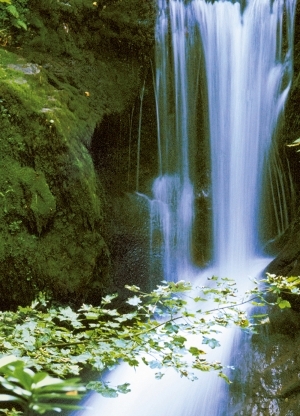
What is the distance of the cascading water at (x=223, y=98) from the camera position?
23.3 feet

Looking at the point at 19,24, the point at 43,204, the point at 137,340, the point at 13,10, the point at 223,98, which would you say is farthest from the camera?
the point at 223,98

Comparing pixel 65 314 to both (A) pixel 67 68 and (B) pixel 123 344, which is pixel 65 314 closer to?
(B) pixel 123 344

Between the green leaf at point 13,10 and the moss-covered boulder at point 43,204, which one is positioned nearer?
the moss-covered boulder at point 43,204

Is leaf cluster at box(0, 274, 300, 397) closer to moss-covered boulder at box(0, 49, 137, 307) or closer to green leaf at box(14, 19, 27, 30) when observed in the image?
moss-covered boulder at box(0, 49, 137, 307)

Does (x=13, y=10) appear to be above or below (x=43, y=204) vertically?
above

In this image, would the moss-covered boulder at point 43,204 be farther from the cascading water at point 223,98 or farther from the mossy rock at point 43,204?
the cascading water at point 223,98

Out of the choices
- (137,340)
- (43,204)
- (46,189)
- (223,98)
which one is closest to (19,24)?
(46,189)

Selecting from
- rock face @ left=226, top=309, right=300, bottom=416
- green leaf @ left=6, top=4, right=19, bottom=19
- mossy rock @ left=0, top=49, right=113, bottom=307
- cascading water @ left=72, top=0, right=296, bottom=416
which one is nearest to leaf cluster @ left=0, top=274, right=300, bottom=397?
rock face @ left=226, top=309, right=300, bottom=416

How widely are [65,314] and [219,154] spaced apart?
227 inches

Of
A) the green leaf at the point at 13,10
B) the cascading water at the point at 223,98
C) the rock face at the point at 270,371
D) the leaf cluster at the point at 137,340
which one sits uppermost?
the green leaf at the point at 13,10

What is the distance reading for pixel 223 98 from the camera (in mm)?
7430

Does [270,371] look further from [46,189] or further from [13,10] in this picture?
[13,10]

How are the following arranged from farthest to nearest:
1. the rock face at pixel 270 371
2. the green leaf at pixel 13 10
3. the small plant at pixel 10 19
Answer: the small plant at pixel 10 19 → the green leaf at pixel 13 10 → the rock face at pixel 270 371

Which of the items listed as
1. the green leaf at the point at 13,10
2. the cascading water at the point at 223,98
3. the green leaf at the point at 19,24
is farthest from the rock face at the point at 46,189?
the cascading water at the point at 223,98
